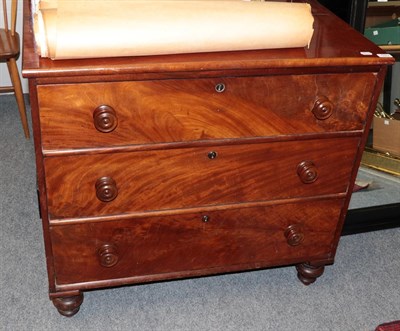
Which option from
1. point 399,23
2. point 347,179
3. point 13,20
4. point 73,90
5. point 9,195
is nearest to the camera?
point 73,90

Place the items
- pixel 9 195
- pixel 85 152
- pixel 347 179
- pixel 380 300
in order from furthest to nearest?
pixel 9 195
pixel 380 300
pixel 347 179
pixel 85 152

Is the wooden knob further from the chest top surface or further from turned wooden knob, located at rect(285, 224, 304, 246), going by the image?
turned wooden knob, located at rect(285, 224, 304, 246)

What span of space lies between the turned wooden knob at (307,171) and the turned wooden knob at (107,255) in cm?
61

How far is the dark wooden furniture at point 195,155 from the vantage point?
1.48m

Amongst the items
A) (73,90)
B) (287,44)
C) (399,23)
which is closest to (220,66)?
(287,44)

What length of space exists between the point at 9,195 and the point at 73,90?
4.08 feet

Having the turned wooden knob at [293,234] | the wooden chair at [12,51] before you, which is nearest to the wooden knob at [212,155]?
the turned wooden knob at [293,234]

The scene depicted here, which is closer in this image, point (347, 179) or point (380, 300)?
point (347, 179)

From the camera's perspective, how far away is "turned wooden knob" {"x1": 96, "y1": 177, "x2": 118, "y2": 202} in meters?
1.61

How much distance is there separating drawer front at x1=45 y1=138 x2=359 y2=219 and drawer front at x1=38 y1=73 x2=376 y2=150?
56 mm

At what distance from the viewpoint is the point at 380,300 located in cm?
210

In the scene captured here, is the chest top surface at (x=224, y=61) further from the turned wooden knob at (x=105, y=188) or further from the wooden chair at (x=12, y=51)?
the wooden chair at (x=12, y=51)

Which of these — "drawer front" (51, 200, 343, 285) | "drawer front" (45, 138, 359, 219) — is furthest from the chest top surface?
"drawer front" (51, 200, 343, 285)

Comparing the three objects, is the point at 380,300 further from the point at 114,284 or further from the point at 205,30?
the point at 205,30
